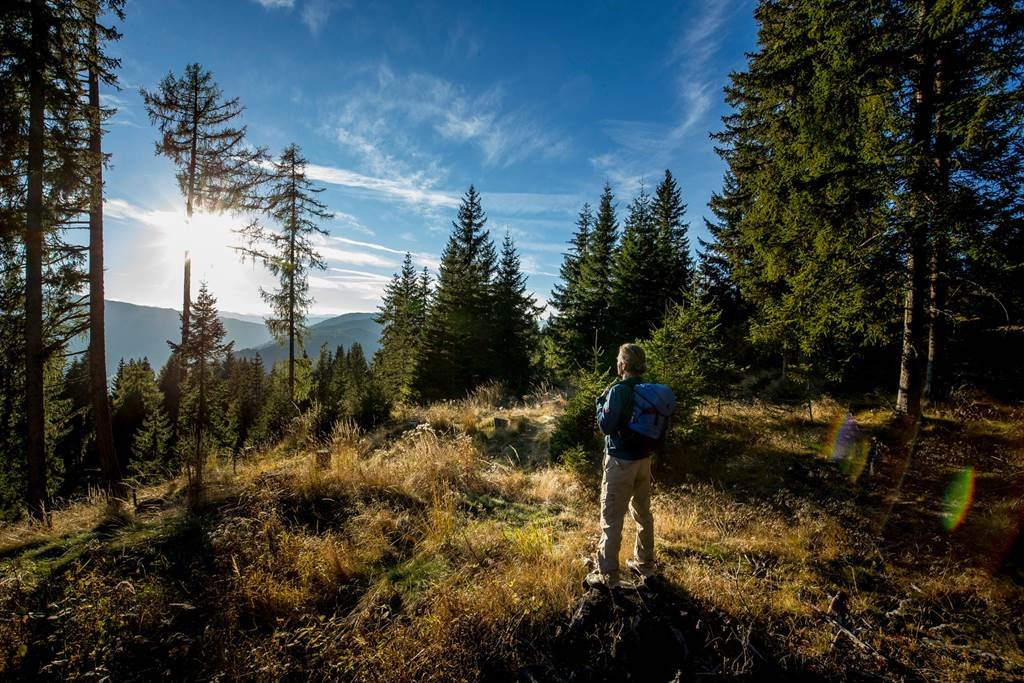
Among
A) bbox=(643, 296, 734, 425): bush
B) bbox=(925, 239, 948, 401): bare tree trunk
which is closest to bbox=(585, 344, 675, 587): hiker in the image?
bbox=(643, 296, 734, 425): bush

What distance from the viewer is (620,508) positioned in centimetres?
368

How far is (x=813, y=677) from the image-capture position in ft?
9.11

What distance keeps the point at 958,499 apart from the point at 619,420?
6757 mm

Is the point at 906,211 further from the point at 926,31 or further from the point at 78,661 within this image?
the point at 78,661

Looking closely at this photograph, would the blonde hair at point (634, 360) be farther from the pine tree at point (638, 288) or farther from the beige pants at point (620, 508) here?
the pine tree at point (638, 288)

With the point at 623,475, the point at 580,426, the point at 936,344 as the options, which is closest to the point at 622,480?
the point at 623,475

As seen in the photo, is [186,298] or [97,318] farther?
[186,298]

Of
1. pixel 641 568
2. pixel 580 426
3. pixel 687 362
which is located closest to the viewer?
pixel 641 568

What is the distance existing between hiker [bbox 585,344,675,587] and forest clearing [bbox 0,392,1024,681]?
270 millimetres

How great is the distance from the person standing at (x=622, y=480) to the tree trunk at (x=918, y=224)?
6.47 m

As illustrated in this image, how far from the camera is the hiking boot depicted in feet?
12.2

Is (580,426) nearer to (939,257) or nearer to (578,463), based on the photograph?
(578,463)

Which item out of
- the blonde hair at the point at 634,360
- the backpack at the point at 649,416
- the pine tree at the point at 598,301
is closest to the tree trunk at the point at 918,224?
the blonde hair at the point at 634,360

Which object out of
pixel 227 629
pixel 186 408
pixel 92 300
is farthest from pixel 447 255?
pixel 227 629
